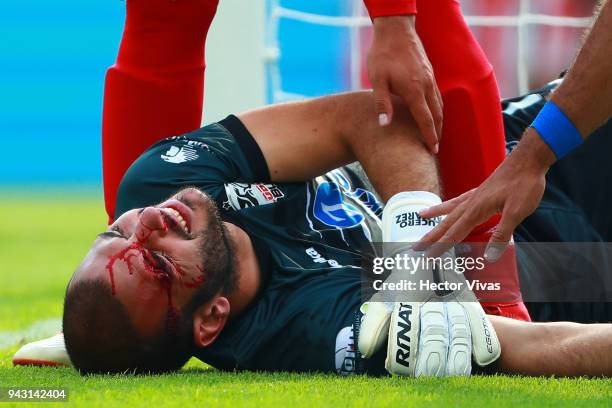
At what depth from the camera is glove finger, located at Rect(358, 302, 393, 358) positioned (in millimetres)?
1944

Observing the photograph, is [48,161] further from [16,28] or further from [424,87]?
[424,87]

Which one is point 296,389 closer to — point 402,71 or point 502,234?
point 502,234

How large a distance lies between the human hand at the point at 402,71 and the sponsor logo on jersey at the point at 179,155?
0.44m

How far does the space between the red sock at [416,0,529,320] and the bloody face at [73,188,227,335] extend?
2.12ft

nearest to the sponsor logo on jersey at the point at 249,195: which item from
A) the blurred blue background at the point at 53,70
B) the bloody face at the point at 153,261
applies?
the bloody face at the point at 153,261

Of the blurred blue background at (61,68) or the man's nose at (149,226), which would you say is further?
the blurred blue background at (61,68)

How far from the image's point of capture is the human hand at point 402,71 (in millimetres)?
2199

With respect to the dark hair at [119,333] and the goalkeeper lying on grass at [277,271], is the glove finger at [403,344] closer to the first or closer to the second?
the goalkeeper lying on grass at [277,271]

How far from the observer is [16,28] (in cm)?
1011

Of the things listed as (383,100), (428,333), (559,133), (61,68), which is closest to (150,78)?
(383,100)

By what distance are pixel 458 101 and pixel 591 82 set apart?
67 centimetres

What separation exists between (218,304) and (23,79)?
8.80m

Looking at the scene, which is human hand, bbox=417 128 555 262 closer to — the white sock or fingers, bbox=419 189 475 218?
fingers, bbox=419 189 475 218

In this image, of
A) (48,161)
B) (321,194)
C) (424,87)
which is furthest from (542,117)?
(48,161)
